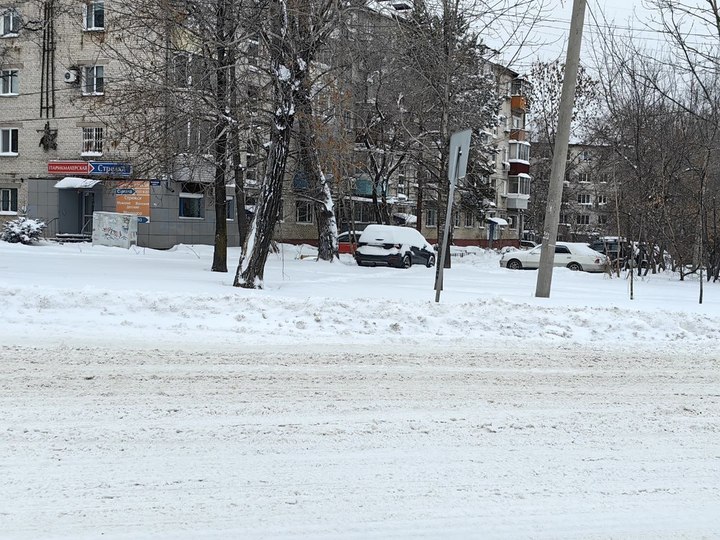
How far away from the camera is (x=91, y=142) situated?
3494 centimetres

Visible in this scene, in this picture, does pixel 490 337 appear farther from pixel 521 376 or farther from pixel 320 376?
pixel 320 376

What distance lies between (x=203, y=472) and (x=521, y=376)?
3.98 meters

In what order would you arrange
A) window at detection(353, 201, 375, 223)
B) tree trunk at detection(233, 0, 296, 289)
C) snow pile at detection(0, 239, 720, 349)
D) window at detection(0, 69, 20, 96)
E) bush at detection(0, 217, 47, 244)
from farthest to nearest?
window at detection(353, 201, 375, 223) < window at detection(0, 69, 20, 96) < bush at detection(0, 217, 47, 244) < tree trunk at detection(233, 0, 296, 289) < snow pile at detection(0, 239, 720, 349)

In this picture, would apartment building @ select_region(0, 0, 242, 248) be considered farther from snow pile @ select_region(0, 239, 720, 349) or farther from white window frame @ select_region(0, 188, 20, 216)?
snow pile @ select_region(0, 239, 720, 349)

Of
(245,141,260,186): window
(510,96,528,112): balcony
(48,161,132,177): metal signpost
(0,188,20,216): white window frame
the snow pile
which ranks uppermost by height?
(510,96,528,112): balcony

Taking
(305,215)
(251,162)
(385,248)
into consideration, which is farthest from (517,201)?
(251,162)

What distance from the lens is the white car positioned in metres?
34.8

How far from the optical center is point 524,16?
15875 mm

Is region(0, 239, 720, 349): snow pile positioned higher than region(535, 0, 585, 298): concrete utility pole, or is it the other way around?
region(535, 0, 585, 298): concrete utility pole

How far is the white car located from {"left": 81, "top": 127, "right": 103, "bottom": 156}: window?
62.1ft

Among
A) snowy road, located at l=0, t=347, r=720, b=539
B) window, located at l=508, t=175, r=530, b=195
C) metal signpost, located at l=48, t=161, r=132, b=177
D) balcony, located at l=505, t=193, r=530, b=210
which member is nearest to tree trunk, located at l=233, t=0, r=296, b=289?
snowy road, located at l=0, t=347, r=720, b=539

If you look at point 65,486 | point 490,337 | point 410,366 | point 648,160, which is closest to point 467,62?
point 648,160

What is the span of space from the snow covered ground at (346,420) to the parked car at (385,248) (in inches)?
713

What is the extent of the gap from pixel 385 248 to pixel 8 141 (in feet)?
64.5
